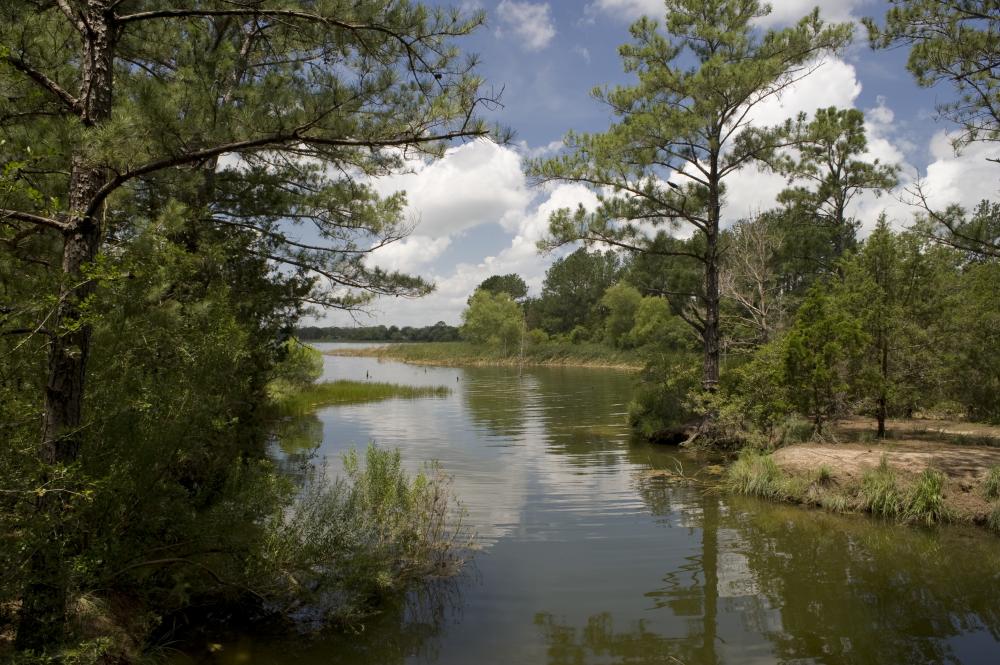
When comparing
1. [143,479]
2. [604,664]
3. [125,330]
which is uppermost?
[125,330]

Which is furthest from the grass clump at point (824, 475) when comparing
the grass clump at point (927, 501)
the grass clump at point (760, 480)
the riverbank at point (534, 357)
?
the riverbank at point (534, 357)

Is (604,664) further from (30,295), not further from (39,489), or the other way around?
(30,295)

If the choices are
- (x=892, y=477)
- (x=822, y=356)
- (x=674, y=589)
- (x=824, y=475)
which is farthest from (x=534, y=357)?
(x=674, y=589)

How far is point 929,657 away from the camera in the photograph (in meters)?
5.42

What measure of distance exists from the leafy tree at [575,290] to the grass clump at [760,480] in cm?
7140

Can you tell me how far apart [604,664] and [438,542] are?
260 cm

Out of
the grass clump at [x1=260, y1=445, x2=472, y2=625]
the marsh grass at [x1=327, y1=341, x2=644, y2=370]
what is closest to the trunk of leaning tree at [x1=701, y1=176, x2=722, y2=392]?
the grass clump at [x1=260, y1=445, x2=472, y2=625]

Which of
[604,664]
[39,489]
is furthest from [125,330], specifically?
[604,664]

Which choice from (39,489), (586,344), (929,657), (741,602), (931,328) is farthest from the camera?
(586,344)

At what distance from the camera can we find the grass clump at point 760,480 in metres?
10.8

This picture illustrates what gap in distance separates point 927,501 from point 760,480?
254 cm

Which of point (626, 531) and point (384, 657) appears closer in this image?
point (384, 657)

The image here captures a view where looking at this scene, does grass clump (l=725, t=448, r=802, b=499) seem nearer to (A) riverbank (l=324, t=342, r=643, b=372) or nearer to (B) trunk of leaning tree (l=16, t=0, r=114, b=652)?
(B) trunk of leaning tree (l=16, t=0, r=114, b=652)

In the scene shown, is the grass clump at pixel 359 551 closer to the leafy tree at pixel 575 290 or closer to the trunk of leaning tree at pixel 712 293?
the trunk of leaning tree at pixel 712 293
